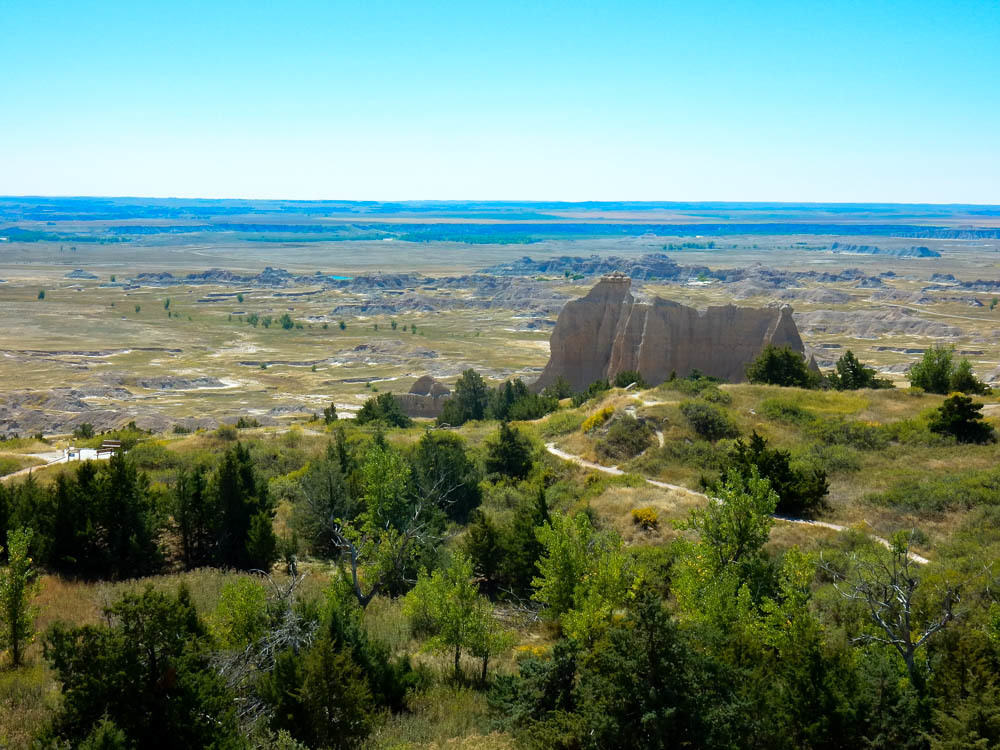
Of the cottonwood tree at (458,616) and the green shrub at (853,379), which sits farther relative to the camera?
the green shrub at (853,379)

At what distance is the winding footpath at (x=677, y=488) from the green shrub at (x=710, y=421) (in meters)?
4.48

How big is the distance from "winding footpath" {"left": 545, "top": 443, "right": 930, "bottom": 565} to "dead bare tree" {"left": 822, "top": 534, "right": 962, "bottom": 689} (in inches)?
138

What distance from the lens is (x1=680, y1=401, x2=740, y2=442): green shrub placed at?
33.2 m

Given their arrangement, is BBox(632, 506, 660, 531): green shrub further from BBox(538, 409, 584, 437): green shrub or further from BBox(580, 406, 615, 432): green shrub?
BBox(538, 409, 584, 437): green shrub

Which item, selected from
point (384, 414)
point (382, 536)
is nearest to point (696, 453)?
point (382, 536)

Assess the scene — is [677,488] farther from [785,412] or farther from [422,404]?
[422,404]

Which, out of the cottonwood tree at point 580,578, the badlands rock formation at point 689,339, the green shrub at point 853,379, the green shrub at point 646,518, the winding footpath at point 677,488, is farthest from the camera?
the badlands rock formation at point 689,339

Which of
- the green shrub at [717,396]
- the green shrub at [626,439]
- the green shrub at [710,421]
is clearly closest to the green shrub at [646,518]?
the green shrub at [626,439]

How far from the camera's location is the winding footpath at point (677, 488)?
68.9 feet

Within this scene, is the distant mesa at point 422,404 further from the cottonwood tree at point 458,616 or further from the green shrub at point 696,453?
the cottonwood tree at point 458,616

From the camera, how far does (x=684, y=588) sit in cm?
1586

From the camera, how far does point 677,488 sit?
2822cm

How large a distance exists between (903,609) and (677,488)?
604 inches

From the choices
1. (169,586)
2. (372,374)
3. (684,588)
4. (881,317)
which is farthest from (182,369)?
(881,317)
